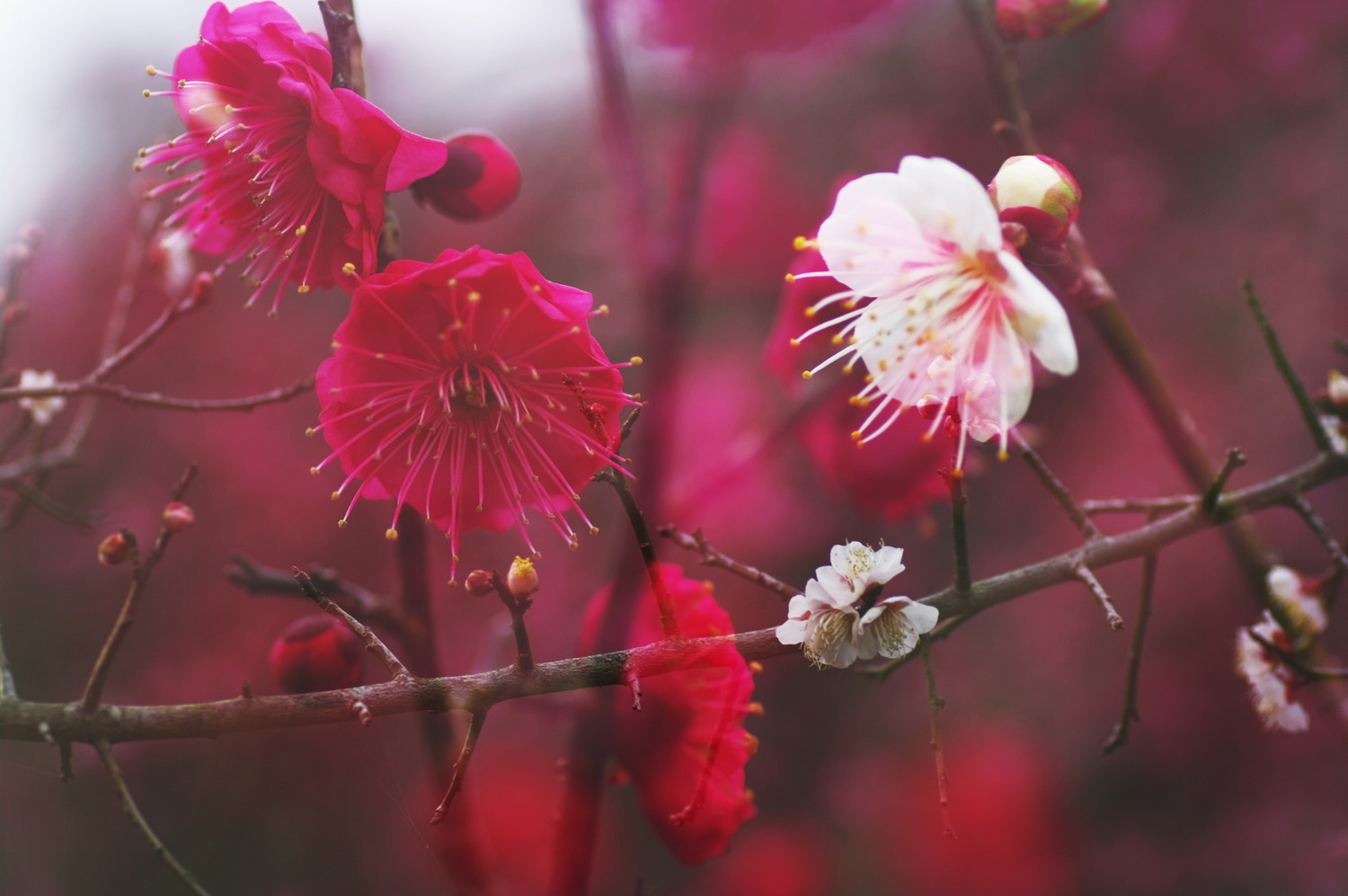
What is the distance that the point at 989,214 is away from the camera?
237mm

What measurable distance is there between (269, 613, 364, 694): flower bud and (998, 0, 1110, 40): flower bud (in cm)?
41

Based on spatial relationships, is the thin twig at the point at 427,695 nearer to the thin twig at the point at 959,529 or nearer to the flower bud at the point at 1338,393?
the thin twig at the point at 959,529

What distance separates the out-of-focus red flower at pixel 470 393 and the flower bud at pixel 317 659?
2.2 inches

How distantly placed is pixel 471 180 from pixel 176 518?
0.17 meters

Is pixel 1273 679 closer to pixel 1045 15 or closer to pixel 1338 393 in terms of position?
pixel 1338 393

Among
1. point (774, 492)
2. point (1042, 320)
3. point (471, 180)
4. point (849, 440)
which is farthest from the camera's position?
point (774, 492)

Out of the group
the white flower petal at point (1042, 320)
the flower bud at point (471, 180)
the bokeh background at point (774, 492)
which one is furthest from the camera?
the bokeh background at point (774, 492)

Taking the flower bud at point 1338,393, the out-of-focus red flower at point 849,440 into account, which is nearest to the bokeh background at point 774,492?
the out-of-focus red flower at point 849,440

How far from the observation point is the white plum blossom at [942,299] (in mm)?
241

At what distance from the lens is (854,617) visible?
0.87 feet

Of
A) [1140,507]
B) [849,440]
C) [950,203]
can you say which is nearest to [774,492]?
[849,440]

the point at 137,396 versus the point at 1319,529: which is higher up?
the point at 137,396

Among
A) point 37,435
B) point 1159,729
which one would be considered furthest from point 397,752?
point 1159,729

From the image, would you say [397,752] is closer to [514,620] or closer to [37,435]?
[514,620]
